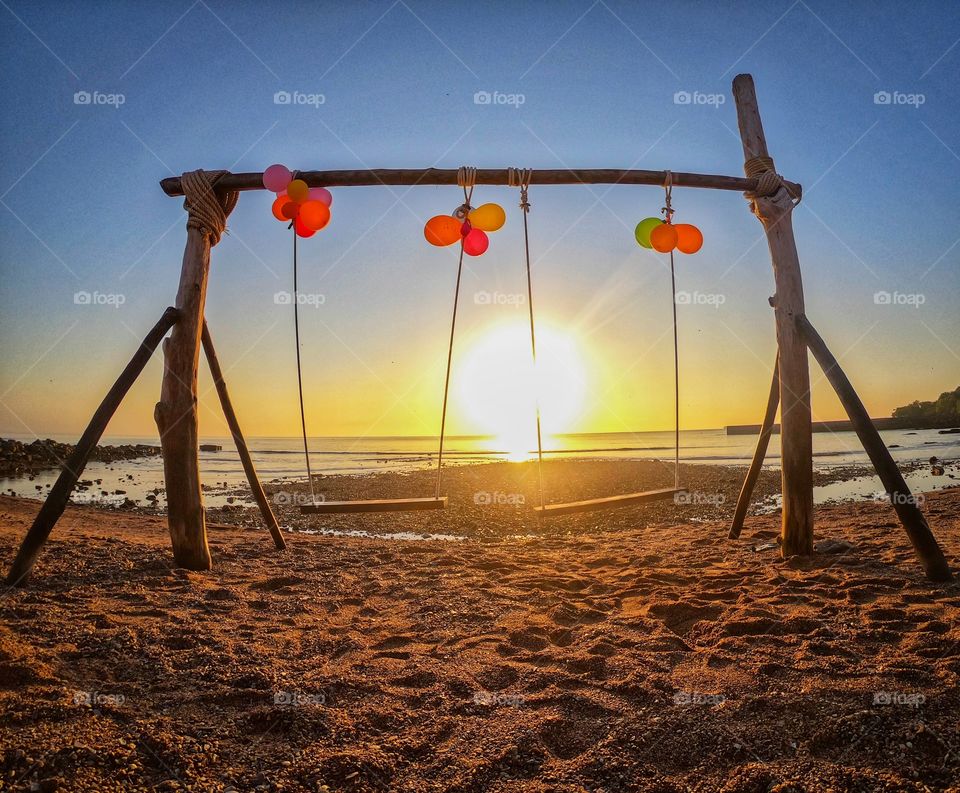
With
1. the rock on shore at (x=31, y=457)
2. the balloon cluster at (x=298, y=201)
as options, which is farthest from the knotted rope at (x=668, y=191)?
the rock on shore at (x=31, y=457)

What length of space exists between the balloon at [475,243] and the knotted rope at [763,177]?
2.57 m

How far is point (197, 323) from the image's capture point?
15.0 feet

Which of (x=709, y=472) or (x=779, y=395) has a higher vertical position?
(x=779, y=395)

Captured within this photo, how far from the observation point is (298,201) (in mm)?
4727

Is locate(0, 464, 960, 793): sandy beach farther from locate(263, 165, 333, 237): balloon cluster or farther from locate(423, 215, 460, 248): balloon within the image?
locate(263, 165, 333, 237): balloon cluster

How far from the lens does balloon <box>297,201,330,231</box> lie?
15.6ft

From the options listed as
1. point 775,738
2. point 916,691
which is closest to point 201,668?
point 775,738

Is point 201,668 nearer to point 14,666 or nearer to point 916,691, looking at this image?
point 14,666

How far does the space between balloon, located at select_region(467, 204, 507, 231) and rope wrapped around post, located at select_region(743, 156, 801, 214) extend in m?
2.40

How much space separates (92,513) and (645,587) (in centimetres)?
833

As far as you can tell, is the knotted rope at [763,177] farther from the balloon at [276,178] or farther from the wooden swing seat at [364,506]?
the balloon at [276,178]

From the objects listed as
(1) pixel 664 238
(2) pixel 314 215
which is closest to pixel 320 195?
(2) pixel 314 215

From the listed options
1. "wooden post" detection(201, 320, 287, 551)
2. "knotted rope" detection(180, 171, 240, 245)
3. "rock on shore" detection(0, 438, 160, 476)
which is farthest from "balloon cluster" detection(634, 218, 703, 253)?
"rock on shore" detection(0, 438, 160, 476)

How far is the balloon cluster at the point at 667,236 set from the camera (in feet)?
16.5
